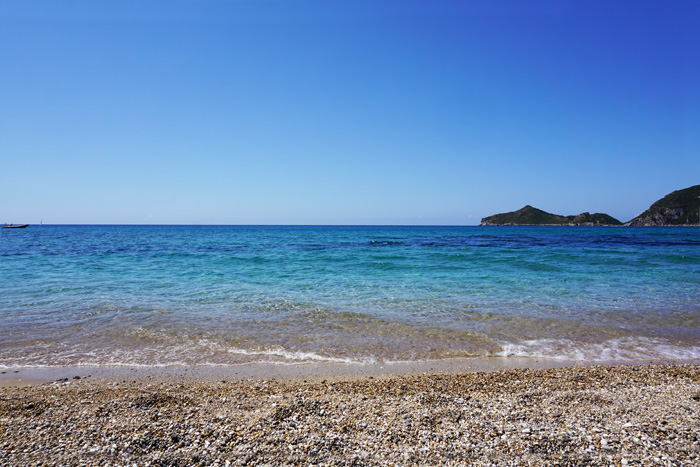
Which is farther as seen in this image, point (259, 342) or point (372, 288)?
point (372, 288)

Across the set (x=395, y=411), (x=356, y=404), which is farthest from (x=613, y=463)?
(x=356, y=404)

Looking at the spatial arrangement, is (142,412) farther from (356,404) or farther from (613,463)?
(613,463)

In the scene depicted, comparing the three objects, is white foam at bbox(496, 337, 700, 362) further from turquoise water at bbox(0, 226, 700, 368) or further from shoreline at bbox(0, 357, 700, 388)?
shoreline at bbox(0, 357, 700, 388)

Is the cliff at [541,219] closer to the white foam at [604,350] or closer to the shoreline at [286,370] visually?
the white foam at [604,350]

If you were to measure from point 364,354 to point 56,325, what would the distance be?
794 cm

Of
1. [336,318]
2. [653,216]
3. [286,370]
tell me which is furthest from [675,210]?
[286,370]

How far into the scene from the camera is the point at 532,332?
855 centimetres

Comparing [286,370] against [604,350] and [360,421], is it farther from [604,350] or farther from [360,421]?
[604,350]

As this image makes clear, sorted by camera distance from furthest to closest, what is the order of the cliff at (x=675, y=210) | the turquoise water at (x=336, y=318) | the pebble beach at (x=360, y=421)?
the cliff at (x=675, y=210) < the turquoise water at (x=336, y=318) < the pebble beach at (x=360, y=421)

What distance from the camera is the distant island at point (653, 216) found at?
407ft

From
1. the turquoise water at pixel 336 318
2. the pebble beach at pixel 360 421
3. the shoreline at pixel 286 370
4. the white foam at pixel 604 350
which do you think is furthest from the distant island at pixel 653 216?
the pebble beach at pixel 360 421

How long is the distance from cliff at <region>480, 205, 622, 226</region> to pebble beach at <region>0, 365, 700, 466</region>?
18908 centimetres

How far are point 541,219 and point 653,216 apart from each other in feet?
154

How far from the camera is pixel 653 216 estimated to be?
5271 inches
